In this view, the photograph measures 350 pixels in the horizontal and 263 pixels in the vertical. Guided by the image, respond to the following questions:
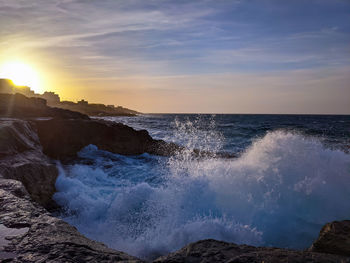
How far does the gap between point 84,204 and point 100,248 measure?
3.16 m

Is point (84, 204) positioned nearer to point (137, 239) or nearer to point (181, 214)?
point (137, 239)

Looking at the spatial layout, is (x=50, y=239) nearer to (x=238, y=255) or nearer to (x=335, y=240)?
(x=238, y=255)

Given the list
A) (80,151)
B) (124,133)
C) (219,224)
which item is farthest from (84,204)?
(124,133)

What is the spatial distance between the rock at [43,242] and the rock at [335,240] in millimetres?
1923

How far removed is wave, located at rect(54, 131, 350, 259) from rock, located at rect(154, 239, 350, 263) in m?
1.76

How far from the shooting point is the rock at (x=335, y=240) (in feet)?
7.83

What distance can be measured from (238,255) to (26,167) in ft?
16.3

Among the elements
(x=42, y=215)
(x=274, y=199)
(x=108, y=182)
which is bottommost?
(x=108, y=182)

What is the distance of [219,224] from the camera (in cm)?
395

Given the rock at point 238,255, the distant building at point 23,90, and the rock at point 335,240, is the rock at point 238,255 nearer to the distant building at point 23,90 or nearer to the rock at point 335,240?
the rock at point 335,240

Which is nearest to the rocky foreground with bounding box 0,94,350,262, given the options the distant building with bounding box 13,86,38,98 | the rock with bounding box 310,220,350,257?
the rock with bounding box 310,220,350,257

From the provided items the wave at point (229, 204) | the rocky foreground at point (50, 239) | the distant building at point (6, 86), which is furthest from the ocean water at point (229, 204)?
the distant building at point (6, 86)

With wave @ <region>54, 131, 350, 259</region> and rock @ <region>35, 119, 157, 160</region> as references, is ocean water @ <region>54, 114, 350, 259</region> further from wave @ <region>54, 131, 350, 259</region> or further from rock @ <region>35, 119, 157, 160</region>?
rock @ <region>35, 119, 157, 160</region>

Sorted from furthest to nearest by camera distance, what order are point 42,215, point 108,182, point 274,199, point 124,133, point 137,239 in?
point 124,133 → point 108,182 → point 274,199 → point 137,239 → point 42,215
